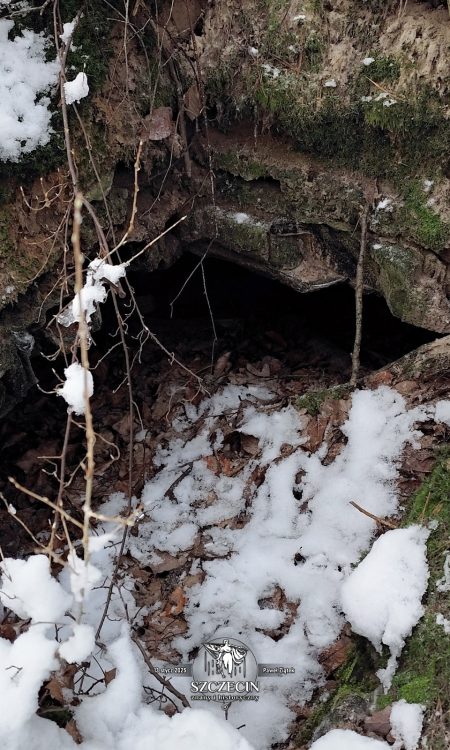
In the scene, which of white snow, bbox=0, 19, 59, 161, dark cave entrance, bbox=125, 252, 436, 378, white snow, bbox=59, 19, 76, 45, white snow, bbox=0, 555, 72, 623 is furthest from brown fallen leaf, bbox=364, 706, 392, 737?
white snow, bbox=59, 19, 76, 45

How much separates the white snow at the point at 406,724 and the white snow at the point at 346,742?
59 millimetres

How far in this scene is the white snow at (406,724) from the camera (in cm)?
210

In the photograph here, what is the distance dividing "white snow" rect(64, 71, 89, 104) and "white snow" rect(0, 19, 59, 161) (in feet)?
0.54

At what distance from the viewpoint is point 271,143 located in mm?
3926

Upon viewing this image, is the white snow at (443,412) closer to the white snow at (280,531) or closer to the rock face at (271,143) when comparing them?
the white snow at (280,531)

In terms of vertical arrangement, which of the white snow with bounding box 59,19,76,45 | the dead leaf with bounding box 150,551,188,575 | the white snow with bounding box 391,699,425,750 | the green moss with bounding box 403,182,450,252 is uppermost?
the white snow with bounding box 59,19,76,45

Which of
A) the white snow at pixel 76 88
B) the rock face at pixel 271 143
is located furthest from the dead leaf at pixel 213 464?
the white snow at pixel 76 88

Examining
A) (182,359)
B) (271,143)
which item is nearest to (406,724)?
(271,143)

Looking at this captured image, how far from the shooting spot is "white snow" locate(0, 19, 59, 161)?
312cm

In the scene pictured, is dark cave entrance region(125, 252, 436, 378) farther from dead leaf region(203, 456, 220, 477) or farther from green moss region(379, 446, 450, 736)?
green moss region(379, 446, 450, 736)

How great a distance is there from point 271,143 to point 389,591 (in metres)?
3.07

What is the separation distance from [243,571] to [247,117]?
10.1 ft

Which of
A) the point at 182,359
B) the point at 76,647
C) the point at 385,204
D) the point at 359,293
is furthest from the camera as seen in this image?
the point at 182,359

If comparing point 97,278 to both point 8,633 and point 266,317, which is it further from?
point 266,317
